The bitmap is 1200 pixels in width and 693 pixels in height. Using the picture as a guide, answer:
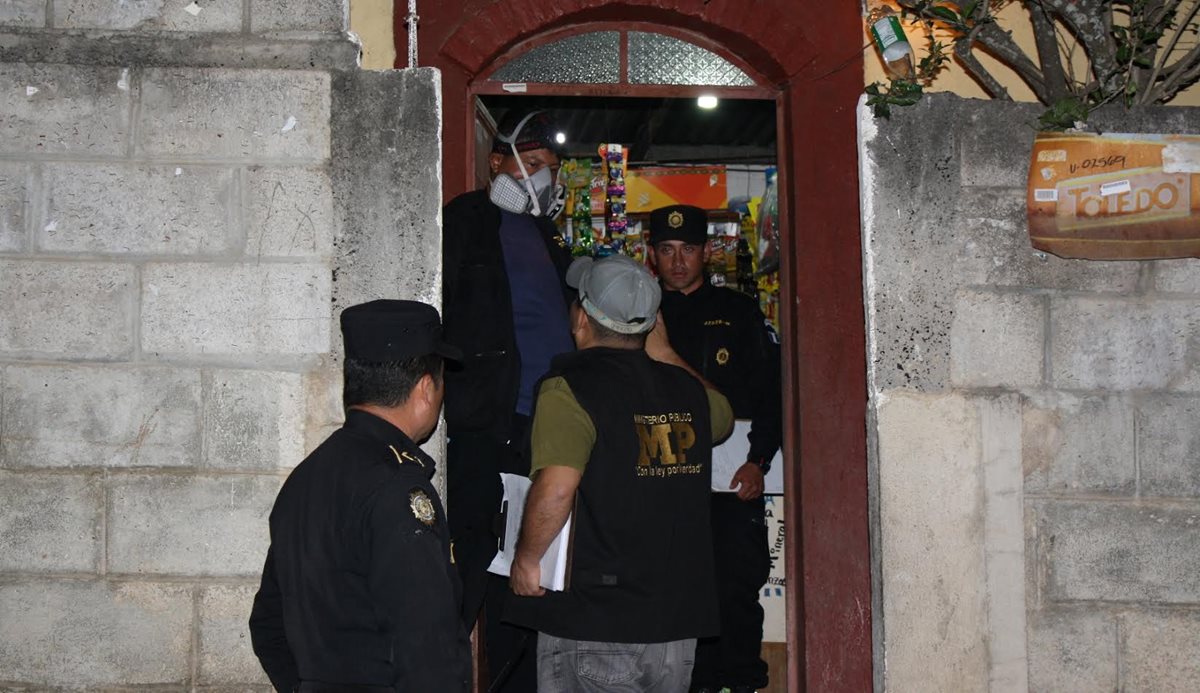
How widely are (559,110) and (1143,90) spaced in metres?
4.13

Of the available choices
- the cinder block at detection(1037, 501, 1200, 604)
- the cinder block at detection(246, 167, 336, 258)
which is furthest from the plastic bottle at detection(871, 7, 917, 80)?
the cinder block at detection(246, 167, 336, 258)

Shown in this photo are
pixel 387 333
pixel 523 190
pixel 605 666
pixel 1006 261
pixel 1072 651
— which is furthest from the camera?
pixel 523 190

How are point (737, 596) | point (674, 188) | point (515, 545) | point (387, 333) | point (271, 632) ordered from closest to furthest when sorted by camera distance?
point (387, 333)
point (271, 632)
point (515, 545)
point (737, 596)
point (674, 188)

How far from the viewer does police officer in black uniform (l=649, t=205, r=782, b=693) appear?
5844 mm

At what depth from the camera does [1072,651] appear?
461cm

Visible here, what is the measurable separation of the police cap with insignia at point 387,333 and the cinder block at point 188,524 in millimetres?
1694

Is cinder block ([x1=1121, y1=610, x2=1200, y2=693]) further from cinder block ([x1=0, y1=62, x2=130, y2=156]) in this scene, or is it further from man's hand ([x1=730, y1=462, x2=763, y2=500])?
cinder block ([x1=0, y1=62, x2=130, y2=156])

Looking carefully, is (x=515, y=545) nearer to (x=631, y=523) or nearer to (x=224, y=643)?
(x=631, y=523)

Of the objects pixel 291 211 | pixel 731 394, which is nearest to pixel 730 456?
pixel 731 394

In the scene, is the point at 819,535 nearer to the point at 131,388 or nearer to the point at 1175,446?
the point at 1175,446

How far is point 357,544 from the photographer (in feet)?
9.30

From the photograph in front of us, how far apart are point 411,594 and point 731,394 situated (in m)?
3.50

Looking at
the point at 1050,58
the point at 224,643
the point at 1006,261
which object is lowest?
the point at 224,643

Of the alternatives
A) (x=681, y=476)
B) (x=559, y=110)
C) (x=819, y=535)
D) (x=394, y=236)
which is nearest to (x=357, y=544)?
(x=681, y=476)
